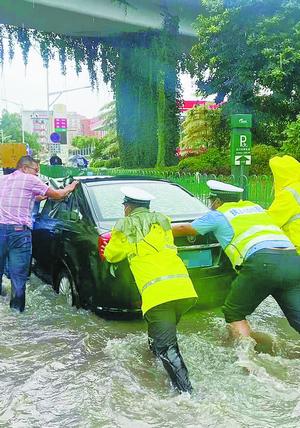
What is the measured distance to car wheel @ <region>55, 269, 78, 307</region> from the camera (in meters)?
4.83

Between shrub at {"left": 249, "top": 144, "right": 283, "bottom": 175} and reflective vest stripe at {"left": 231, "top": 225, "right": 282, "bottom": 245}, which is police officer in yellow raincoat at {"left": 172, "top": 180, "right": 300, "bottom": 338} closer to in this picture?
reflective vest stripe at {"left": 231, "top": 225, "right": 282, "bottom": 245}

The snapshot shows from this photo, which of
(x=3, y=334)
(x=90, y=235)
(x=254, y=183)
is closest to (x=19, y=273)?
(x=3, y=334)

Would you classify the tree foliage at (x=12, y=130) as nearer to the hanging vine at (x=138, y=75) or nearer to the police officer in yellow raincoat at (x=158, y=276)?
the hanging vine at (x=138, y=75)

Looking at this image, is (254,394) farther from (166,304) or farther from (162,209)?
(162,209)

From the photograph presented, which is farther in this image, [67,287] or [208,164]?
[208,164]

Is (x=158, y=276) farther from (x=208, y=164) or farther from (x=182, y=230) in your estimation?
(x=208, y=164)

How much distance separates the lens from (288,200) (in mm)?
3957

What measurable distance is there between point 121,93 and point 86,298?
25.2 meters

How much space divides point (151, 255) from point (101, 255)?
110 cm

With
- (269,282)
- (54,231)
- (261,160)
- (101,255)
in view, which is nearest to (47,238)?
(54,231)

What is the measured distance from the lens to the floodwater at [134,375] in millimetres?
3051

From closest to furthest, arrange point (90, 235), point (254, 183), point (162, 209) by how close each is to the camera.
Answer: point (90, 235), point (162, 209), point (254, 183)

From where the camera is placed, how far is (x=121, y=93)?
28.4m

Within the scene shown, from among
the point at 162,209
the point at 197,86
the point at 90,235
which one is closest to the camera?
the point at 90,235
